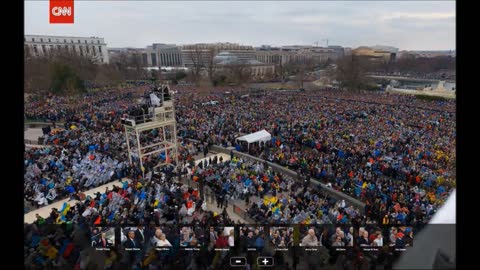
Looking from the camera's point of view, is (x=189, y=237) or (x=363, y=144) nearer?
(x=189, y=237)

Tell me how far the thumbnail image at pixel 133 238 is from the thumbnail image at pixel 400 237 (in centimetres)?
505

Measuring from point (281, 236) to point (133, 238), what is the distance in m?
3.09

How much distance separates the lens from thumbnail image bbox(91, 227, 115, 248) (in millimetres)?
6223

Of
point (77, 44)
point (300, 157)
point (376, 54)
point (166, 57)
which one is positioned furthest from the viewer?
point (166, 57)

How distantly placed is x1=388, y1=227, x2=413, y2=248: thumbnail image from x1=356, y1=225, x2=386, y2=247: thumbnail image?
17 centimetres

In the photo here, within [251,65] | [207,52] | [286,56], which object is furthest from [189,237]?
[286,56]

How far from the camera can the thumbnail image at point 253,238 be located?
629 centimetres

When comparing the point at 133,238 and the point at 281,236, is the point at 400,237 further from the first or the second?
the point at 133,238

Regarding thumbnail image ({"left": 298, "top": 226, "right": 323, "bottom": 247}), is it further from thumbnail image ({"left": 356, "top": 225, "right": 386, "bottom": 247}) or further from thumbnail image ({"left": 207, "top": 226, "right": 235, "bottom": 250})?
thumbnail image ({"left": 207, "top": 226, "right": 235, "bottom": 250})

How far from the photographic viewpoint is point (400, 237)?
241 inches

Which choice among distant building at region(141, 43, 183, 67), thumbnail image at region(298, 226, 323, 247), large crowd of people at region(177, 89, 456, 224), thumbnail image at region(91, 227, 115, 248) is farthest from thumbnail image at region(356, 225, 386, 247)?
distant building at region(141, 43, 183, 67)
